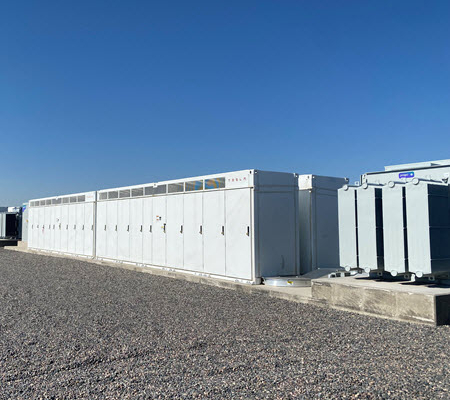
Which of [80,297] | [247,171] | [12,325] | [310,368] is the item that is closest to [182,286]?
[80,297]

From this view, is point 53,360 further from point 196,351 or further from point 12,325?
point 12,325

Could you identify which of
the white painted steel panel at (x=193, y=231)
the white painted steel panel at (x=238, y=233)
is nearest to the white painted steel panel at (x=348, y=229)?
the white painted steel panel at (x=238, y=233)

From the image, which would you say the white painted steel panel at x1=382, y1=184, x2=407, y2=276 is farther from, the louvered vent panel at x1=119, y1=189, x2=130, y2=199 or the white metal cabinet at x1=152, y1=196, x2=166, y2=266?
the louvered vent panel at x1=119, y1=189, x2=130, y2=199

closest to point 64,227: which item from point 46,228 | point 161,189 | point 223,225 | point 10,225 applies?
point 46,228

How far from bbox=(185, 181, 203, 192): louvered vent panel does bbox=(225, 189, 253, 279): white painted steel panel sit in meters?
1.25

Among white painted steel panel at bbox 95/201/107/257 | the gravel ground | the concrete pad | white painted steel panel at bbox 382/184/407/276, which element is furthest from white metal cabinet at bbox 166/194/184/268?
white painted steel panel at bbox 382/184/407/276

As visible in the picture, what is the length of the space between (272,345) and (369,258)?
3203 millimetres

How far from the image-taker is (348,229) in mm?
8086

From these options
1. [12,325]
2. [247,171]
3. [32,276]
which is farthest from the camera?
[32,276]

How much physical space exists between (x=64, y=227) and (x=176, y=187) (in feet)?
34.8

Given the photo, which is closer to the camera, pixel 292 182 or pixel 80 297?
pixel 80 297

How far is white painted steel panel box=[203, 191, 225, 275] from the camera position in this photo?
11.4 m

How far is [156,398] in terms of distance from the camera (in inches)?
145

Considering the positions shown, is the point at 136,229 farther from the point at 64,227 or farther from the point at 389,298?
the point at 389,298
